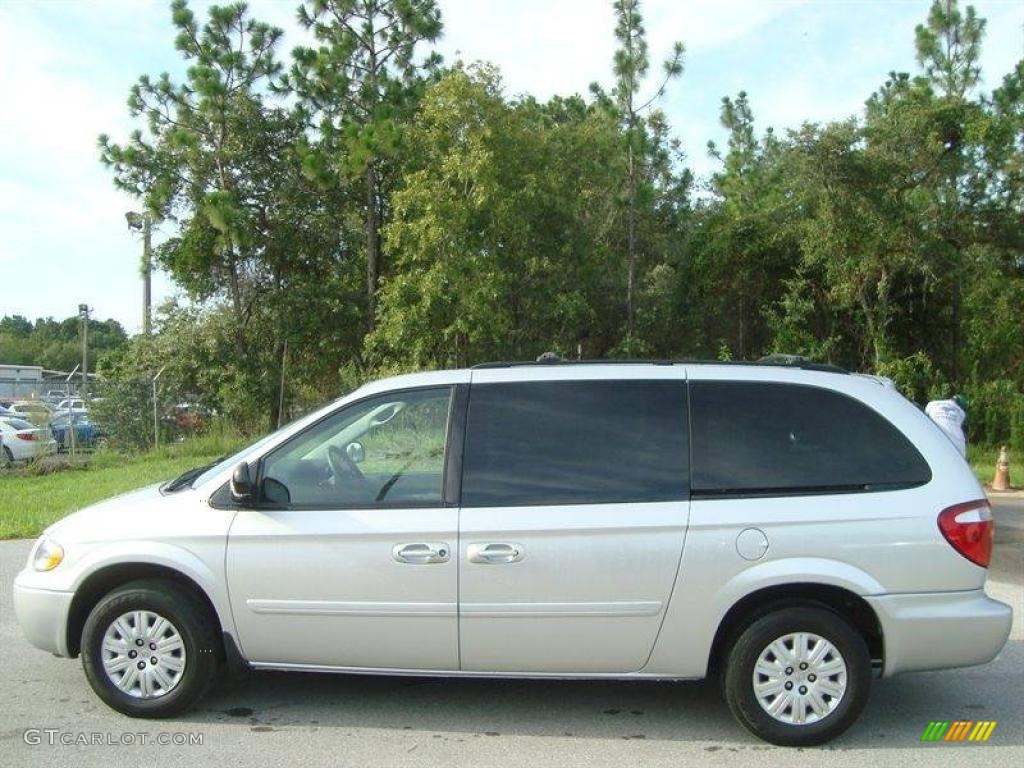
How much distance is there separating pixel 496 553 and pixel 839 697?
1801mm

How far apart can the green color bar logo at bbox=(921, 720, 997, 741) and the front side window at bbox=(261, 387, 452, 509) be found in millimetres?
2769

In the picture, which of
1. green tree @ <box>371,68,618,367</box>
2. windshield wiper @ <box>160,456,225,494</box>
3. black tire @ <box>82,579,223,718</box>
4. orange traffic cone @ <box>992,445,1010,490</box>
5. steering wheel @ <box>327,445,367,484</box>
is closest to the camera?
black tire @ <box>82,579,223,718</box>

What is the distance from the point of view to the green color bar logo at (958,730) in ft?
15.9

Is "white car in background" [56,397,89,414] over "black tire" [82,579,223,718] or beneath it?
over

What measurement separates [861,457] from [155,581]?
3.66 metres

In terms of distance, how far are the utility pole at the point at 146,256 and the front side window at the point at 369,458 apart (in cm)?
2275

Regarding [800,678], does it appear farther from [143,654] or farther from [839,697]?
[143,654]

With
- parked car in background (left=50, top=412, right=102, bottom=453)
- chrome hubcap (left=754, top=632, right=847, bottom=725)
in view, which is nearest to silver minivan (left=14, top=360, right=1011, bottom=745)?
chrome hubcap (left=754, top=632, right=847, bottom=725)

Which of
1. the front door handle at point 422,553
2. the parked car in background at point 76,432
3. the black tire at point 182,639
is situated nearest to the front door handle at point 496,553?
the front door handle at point 422,553

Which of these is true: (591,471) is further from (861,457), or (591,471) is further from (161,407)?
(161,407)

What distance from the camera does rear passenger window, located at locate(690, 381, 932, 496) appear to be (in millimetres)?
4820

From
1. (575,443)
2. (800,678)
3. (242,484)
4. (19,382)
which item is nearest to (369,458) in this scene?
(242,484)

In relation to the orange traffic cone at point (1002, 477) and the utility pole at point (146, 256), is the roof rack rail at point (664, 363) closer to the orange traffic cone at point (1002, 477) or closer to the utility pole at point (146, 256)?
the orange traffic cone at point (1002, 477)

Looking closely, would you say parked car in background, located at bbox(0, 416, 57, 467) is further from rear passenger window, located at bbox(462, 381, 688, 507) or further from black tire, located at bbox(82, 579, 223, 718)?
rear passenger window, located at bbox(462, 381, 688, 507)
